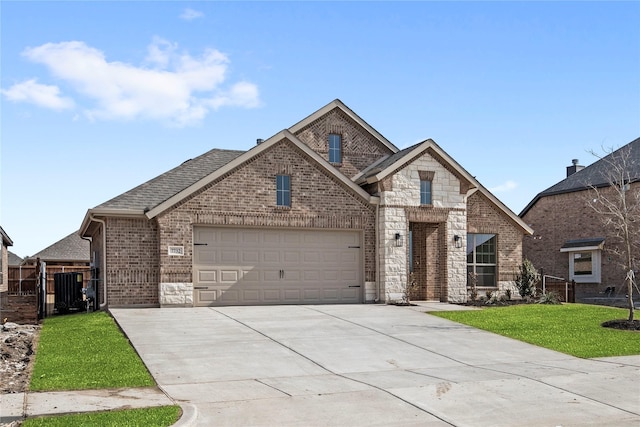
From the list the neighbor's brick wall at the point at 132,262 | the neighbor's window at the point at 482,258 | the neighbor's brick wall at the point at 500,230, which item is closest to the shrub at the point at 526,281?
the neighbor's brick wall at the point at 500,230

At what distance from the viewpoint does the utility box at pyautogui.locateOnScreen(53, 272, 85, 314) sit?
874 inches

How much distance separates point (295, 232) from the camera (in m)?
21.2

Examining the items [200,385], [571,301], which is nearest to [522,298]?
[571,301]

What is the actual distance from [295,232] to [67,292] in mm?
8016

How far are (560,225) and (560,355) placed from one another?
22.6 m

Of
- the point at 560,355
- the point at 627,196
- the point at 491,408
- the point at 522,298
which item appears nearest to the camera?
the point at 491,408

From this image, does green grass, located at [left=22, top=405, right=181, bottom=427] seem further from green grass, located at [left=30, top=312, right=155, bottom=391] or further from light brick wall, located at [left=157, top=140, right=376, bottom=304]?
light brick wall, located at [left=157, top=140, right=376, bottom=304]

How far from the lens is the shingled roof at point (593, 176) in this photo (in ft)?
103

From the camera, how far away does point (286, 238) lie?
69.1 ft

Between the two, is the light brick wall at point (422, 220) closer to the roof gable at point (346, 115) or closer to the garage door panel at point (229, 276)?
the roof gable at point (346, 115)

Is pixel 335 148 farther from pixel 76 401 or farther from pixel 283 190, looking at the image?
pixel 76 401

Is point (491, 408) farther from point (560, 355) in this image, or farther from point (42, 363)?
point (42, 363)

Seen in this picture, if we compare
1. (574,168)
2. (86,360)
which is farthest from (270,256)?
(574,168)

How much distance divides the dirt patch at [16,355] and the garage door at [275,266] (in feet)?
16.2
